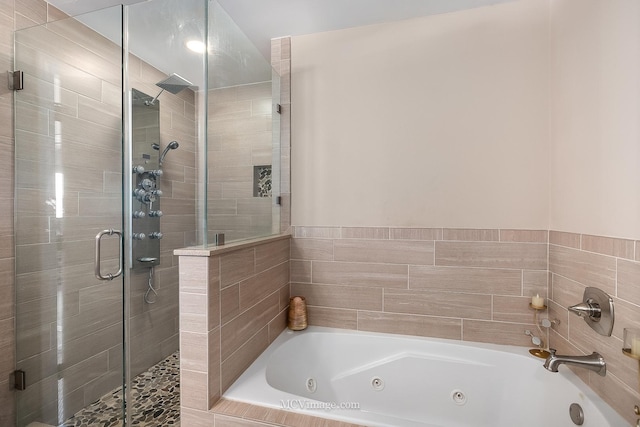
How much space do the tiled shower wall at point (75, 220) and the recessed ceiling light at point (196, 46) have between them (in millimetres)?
228

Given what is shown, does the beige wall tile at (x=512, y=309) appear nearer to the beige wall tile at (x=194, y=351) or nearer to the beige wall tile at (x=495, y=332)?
the beige wall tile at (x=495, y=332)

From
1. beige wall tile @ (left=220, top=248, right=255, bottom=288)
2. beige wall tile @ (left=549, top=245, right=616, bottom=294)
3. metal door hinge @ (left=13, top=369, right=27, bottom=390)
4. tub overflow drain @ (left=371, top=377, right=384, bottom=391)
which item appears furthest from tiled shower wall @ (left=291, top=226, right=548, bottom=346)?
metal door hinge @ (left=13, top=369, right=27, bottom=390)

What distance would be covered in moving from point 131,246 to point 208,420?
92 cm

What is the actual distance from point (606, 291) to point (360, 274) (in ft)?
3.89

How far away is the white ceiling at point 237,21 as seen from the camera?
1.53m

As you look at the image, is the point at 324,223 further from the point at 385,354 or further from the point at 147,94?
the point at 147,94

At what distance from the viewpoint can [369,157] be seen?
1.97 meters

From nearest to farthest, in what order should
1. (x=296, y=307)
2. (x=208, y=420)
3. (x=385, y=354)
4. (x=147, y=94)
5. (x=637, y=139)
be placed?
(x=637, y=139) → (x=208, y=420) → (x=147, y=94) → (x=385, y=354) → (x=296, y=307)

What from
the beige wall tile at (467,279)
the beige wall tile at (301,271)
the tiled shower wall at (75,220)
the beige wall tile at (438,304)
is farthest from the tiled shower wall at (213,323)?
the beige wall tile at (467,279)

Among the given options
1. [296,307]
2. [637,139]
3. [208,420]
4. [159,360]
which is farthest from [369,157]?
[159,360]

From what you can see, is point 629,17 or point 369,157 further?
point 369,157

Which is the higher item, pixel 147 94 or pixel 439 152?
pixel 147 94

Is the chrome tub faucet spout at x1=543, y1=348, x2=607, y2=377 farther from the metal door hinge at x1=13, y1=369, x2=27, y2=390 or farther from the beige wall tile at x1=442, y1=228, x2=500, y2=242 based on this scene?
the metal door hinge at x1=13, y1=369, x2=27, y2=390

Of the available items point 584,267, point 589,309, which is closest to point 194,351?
point 589,309
